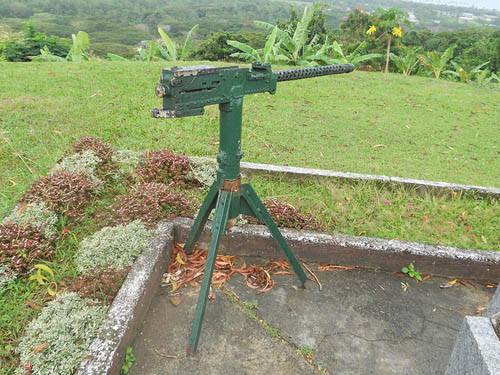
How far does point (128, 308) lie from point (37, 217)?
138cm

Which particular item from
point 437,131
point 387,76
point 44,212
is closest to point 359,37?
point 387,76

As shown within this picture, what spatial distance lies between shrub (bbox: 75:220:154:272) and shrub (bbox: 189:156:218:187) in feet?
3.53

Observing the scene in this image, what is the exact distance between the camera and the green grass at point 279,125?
503cm

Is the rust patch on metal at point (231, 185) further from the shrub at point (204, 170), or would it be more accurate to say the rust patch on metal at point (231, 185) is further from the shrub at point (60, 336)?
the shrub at point (204, 170)

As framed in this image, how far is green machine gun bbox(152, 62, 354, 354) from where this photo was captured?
2.00m

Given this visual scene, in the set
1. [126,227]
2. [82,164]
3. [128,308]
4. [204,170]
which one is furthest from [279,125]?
[128,308]

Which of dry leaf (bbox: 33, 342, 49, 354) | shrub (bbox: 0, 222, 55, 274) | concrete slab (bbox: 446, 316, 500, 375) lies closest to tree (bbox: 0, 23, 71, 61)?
shrub (bbox: 0, 222, 55, 274)

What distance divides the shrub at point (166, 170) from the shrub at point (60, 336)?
1683 millimetres

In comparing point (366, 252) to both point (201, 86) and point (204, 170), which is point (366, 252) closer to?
point (204, 170)

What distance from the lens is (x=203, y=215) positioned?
2.80 meters

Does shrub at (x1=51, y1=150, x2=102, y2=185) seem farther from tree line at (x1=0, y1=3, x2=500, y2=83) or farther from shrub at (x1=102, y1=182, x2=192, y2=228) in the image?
tree line at (x1=0, y1=3, x2=500, y2=83)

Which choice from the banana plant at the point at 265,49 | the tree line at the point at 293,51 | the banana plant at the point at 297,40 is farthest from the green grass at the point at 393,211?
the banana plant at the point at 297,40

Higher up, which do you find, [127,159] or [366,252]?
[127,159]

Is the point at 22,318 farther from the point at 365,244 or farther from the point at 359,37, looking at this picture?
the point at 359,37
